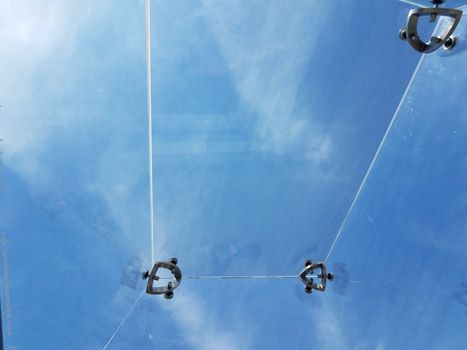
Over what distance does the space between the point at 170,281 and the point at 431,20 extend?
3.11 metres

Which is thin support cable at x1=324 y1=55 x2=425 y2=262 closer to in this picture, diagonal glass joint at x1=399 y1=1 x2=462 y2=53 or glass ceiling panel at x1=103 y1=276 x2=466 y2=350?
glass ceiling panel at x1=103 y1=276 x2=466 y2=350

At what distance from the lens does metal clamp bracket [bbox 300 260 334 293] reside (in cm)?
424

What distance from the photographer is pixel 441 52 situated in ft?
11.0

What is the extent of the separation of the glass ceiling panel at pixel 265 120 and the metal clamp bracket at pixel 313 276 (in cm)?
11

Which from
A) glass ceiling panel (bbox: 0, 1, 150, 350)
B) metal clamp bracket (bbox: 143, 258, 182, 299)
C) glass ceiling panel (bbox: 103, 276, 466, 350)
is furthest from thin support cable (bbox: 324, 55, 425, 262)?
glass ceiling panel (bbox: 0, 1, 150, 350)

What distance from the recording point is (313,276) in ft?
14.3

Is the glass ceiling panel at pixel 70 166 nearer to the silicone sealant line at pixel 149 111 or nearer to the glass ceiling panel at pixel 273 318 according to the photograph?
the silicone sealant line at pixel 149 111

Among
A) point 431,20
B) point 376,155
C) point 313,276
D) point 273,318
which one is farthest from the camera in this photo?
point 313,276

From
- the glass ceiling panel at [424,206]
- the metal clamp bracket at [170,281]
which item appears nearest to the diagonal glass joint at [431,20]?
the glass ceiling panel at [424,206]

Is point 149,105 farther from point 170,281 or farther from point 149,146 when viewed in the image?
point 170,281

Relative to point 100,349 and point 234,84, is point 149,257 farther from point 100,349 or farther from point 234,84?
point 234,84

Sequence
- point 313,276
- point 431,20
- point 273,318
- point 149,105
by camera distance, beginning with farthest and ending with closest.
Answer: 1. point 313,276
2. point 273,318
3. point 149,105
4. point 431,20

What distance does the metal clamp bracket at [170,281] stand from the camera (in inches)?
149

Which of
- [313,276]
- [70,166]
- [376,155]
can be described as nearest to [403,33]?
[376,155]
